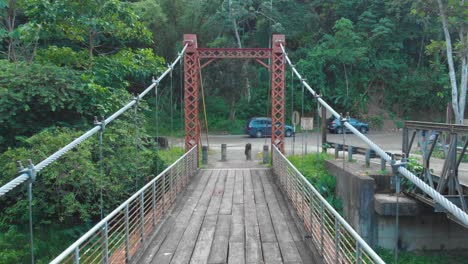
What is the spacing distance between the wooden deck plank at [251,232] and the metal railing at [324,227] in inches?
24.8

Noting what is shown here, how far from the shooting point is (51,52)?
29.3ft

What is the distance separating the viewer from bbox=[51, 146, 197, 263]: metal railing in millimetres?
3418

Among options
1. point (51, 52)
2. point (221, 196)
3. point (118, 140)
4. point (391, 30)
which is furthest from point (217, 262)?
point (391, 30)

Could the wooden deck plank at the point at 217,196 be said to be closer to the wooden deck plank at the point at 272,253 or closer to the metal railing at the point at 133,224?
the metal railing at the point at 133,224

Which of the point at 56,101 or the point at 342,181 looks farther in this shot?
the point at 342,181

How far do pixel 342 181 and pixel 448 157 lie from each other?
3.47m

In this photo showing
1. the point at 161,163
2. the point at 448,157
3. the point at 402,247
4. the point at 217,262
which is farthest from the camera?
the point at 161,163

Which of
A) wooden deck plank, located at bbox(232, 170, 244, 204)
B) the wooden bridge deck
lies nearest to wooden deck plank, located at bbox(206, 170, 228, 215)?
the wooden bridge deck

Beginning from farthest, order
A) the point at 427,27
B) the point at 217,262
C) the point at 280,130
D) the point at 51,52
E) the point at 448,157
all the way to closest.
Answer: the point at 427,27
the point at 280,130
the point at 51,52
the point at 448,157
the point at 217,262

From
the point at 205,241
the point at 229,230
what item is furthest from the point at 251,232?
the point at 205,241

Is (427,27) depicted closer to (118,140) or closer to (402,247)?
(402,247)

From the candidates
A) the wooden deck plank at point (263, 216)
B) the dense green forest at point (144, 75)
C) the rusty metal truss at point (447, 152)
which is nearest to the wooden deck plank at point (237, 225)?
the wooden deck plank at point (263, 216)

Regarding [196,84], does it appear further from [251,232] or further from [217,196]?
[251,232]

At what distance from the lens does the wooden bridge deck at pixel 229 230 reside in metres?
4.19
